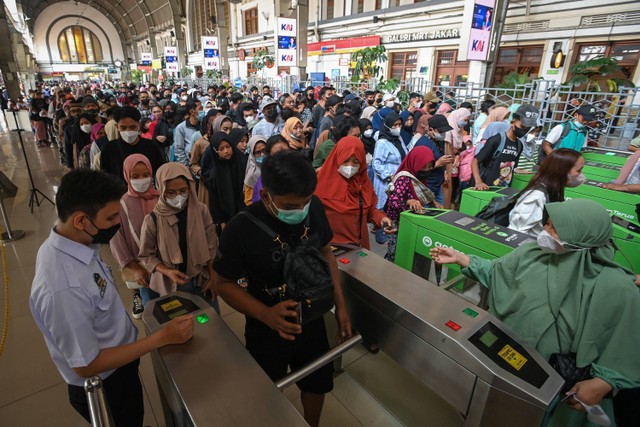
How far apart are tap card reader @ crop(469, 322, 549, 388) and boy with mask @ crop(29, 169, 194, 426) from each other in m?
1.12

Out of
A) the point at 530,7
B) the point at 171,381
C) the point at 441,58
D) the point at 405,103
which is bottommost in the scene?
the point at 171,381

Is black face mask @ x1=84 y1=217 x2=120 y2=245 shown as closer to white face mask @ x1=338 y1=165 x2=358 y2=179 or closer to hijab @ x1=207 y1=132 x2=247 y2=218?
white face mask @ x1=338 y1=165 x2=358 y2=179

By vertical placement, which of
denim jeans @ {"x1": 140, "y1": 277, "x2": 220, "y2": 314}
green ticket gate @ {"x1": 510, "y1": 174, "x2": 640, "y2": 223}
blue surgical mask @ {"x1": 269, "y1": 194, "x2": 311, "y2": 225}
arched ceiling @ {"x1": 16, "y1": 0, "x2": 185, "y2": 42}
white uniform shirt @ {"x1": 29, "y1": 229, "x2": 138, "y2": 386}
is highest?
arched ceiling @ {"x1": 16, "y1": 0, "x2": 185, "y2": 42}

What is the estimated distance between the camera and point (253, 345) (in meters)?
1.57

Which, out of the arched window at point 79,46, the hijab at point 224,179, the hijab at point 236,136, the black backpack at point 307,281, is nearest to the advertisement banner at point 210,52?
the hijab at point 236,136

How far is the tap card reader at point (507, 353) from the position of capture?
3.97 feet

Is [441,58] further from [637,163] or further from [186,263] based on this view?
[186,263]

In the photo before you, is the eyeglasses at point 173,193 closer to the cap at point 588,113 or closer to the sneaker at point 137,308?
the sneaker at point 137,308

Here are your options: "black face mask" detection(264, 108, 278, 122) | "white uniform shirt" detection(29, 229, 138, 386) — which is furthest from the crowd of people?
"black face mask" detection(264, 108, 278, 122)

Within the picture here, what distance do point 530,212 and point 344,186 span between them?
1305mm

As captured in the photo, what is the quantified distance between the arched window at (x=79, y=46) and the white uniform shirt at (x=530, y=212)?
53915 millimetres

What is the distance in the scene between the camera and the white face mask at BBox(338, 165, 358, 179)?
2426 millimetres

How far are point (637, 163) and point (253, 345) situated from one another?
14.1 ft

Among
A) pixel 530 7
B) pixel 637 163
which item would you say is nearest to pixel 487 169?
pixel 637 163
